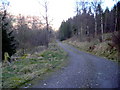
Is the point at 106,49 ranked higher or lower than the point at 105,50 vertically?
higher

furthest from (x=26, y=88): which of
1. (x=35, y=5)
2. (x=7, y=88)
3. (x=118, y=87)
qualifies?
(x=35, y=5)

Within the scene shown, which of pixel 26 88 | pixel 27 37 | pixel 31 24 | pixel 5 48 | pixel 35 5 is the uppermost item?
pixel 35 5

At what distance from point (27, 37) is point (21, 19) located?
230 inches

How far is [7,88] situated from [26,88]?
0.75 meters

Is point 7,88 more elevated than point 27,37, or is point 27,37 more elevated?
point 27,37

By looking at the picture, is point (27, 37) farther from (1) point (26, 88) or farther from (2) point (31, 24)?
(1) point (26, 88)

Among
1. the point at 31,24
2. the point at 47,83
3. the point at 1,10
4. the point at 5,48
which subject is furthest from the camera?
the point at 31,24

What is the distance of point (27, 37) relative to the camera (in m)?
25.4

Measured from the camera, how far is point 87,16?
28.6 meters

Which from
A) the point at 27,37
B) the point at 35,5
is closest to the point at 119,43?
the point at 35,5

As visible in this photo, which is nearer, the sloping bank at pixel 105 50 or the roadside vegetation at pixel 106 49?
the sloping bank at pixel 105 50

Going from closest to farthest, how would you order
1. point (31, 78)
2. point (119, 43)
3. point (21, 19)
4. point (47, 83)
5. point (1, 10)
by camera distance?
point (47, 83) → point (31, 78) → point (119, 43) → point (1, 10) → point (21, 19)

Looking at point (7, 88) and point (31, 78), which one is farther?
point (31, 78)

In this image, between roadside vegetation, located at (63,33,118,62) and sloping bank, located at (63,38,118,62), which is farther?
roadside vegetation, located at (63,33,118,62)
